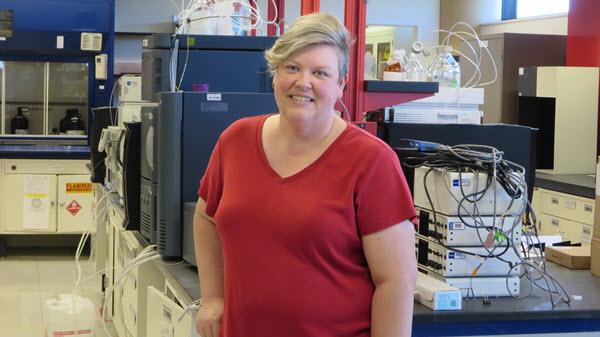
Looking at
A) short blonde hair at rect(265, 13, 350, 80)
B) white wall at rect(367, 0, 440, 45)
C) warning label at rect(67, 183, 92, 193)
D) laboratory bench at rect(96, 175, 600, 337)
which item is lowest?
warning label at rect(67, 183, 92, 193)

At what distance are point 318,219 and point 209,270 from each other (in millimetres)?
423

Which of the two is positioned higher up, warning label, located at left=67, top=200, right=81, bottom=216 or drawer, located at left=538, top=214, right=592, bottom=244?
drawer, located at left=538, top=214, right=592, bottom=244

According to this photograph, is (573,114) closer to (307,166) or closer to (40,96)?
(40,96)

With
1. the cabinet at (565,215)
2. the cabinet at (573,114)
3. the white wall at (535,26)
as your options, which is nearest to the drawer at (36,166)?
the cabinet at (565,215)

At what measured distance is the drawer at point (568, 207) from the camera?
17.1ft

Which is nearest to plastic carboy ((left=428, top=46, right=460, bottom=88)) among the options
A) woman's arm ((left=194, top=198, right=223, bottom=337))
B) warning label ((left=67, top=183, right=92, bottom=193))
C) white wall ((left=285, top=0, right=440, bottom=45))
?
woman's arm ((left=194, top=198, right=223, bottom=337))

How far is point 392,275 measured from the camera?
65.7 inches

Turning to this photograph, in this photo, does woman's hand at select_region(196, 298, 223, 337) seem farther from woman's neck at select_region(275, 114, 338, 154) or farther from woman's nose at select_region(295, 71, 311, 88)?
woman's nose at select_region(295, 71, 311, 88)

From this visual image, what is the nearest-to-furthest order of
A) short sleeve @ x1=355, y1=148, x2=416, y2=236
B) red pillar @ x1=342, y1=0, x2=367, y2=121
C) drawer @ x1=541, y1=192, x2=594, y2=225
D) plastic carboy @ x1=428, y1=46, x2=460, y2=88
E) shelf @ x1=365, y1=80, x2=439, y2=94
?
short sleeve @ x1=355, y1=148, x2=416, y2=236
shelf @ x1=365, y1=80, x2=439, y2=94
red pillar @ x1=342, y1=0, x2=367, y2=121
plastic carboy @ x1=428, y1=46, x2=460, y2=88
drawer @ x1=541, y1=192, x2=594, y2=225

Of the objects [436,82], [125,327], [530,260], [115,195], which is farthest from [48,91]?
[530,260]

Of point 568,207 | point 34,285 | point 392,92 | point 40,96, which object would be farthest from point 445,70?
point 40,96

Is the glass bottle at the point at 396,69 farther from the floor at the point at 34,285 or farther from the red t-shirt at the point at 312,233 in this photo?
the red t-shirt at the point at 312,233

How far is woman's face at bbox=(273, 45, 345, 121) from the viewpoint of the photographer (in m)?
1.69

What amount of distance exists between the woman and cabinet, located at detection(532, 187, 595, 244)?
3685 mm
